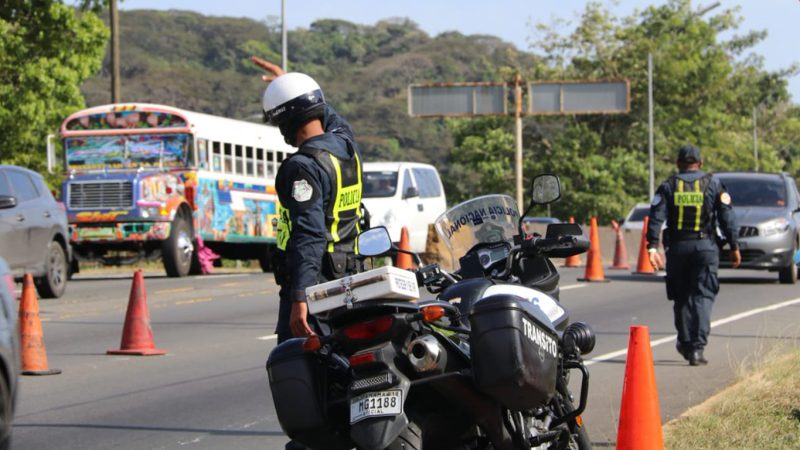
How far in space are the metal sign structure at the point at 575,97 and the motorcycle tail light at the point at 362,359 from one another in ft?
119

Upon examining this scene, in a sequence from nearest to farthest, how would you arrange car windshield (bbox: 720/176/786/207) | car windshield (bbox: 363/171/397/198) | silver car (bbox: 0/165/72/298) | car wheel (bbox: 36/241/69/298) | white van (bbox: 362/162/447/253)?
silver car (bbox: 0/165/72/298), car wheel (bbox: 36/241/69/298), car windshield (bbox: 720/176/786/207), white van (bbox: 362/162/447/253), car windshield (bbox: 363/171/397/198)

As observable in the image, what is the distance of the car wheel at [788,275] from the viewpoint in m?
21.7

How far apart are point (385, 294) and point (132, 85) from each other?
4498 inches

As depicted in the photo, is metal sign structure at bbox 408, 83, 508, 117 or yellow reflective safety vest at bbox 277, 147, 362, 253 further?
metal sign structure at bbox 408, 83, 508, 117

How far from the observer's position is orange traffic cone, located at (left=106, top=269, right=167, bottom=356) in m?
12.9

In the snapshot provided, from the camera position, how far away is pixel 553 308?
639 cm

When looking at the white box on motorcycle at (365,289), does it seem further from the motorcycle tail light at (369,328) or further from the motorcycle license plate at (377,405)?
the motorcycle license plate at (377,405)

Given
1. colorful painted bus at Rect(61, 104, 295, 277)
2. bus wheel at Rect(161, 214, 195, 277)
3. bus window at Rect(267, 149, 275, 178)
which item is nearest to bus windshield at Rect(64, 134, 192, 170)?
colorful painted bus at Rect(61, 104, 295, 277)

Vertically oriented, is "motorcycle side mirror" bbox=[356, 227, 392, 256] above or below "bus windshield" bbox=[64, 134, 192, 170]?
below

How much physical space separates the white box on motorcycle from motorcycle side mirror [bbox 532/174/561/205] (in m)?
1.51

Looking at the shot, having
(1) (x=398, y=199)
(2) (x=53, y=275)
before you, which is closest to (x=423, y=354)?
(2) (x=53, y=275)

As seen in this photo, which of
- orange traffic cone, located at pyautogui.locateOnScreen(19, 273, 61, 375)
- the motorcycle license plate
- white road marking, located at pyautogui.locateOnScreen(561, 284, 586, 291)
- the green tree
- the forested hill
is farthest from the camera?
the forested hill

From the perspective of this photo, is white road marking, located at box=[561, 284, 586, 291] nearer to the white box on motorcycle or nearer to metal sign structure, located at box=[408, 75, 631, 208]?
the white box on motorcycle

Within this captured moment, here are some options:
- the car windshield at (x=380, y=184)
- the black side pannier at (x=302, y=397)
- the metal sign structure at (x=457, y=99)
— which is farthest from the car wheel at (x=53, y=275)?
the metal sign structure at (x=457, y=99)
